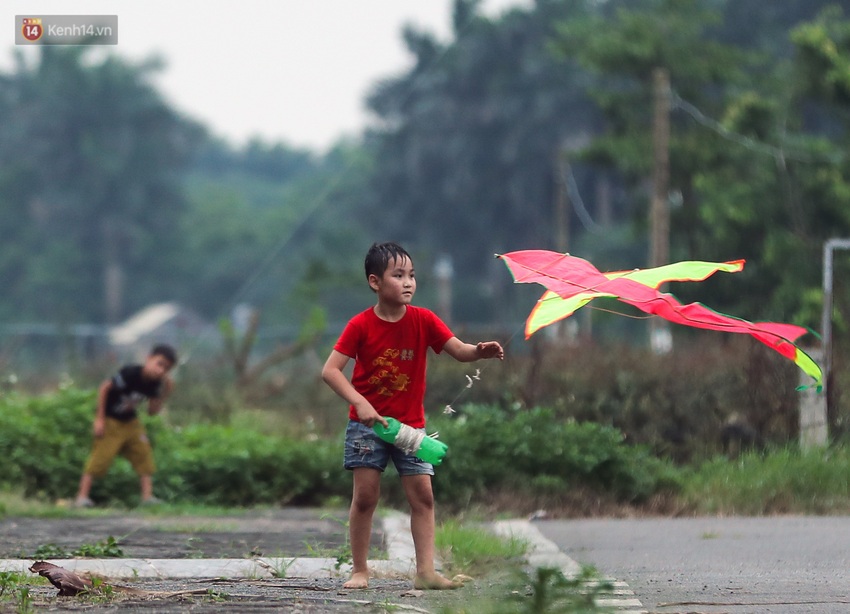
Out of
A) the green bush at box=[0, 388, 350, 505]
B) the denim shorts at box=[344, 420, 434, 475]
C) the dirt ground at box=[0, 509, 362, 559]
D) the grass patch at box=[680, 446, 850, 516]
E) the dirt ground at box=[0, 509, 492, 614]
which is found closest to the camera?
the dirt ground at box=[0, 509, 492, 614]

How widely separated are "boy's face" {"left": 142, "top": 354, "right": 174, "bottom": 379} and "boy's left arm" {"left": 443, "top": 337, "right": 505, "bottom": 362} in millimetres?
5739

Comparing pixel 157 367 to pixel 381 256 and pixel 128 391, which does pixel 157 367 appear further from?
pixel 381 256

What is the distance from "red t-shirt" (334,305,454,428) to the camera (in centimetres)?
661

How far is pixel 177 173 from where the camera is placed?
7856 centimetres

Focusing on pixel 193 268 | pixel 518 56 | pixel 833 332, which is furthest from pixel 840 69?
pixel 193 268

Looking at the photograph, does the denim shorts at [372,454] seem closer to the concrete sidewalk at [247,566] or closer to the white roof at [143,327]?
the concrete sidewalk at [247,566]

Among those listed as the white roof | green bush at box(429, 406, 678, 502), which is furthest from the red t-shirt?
the white roof

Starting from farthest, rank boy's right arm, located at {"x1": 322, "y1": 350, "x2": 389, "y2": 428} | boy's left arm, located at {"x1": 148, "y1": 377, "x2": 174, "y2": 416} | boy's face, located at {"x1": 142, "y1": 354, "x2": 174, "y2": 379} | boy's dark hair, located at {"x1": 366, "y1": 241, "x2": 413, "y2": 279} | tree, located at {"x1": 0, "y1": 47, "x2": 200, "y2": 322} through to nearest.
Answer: tree, located at {"x1": 0, "y1": 47, "x2": 200, "y2": 322} → boy's left arm, located at {"x1": 148, "y1": 377, "x2": 174, "y2": 416} → boy's face, located at {"x1": 142, "y1": 354, "x2": 174, "y2": 379} → boy's dark hair, located at {"x1": 366, "y1": 241, "x2": 413, "y2": 279} → boy's right arm, located at {"x1": 322, "y1": 350, "x2": 389, "y2": 428}

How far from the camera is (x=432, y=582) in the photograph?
6543mm

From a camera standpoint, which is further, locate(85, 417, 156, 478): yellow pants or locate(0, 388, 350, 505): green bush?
locate(0, 388, 350, 505): green bush

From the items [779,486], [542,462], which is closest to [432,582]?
[542,462]

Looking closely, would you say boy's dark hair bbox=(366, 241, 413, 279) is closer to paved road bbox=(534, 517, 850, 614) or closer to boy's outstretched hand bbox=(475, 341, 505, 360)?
boy's outstretched hand bbox=(475, 341, 505, 360)

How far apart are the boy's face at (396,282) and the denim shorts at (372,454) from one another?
619 millimetres

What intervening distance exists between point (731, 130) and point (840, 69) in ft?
14.7
